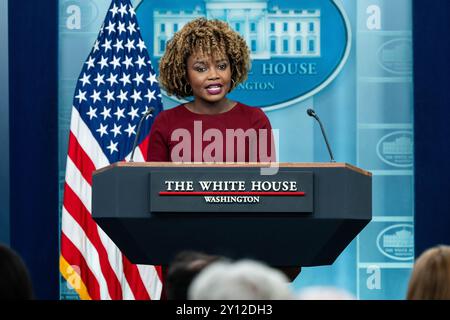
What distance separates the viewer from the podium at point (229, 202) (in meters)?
4.11

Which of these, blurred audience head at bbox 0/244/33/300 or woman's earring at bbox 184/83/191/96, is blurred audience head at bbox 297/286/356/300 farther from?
woman's earring at bbox 184/83/191/96

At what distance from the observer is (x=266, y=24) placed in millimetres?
6887

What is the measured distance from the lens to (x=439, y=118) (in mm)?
6879

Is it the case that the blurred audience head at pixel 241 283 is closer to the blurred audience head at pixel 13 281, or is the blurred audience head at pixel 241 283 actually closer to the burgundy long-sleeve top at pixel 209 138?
the blurred audience head at pixel 13 281

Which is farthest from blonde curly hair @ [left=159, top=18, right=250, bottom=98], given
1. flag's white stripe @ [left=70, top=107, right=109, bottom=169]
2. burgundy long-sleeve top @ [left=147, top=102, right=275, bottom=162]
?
flag's white stripe @ [left=70, top=107, right=109, bottom=169]

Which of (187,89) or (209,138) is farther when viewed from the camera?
(187,89)

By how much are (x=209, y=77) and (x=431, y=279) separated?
2.41m

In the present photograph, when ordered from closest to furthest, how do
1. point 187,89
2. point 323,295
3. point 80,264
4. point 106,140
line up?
point 323,295 → point 187,89 → point 80,264 → point 106,140

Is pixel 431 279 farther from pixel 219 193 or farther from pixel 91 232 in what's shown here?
pixel 91 232

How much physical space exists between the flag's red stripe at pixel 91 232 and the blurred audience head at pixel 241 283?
14.4ft

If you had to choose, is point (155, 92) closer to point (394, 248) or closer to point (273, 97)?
point (273, 97)

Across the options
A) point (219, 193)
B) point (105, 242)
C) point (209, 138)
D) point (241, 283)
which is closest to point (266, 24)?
point (105, 242)

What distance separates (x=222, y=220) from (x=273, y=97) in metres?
2.83
